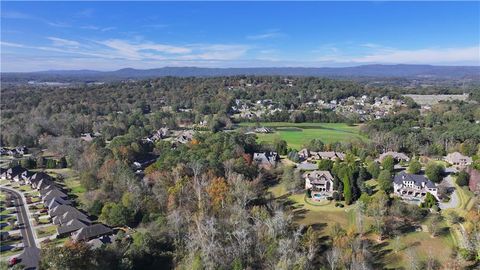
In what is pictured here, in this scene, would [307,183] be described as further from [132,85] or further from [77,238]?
[132,85]

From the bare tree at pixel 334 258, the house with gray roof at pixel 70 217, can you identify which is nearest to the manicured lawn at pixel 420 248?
the bare tree at pixel 334 258

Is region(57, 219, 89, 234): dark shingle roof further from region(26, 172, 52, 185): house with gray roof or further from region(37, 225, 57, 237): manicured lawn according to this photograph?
region(26, 172, 52, 185): house with gray roof

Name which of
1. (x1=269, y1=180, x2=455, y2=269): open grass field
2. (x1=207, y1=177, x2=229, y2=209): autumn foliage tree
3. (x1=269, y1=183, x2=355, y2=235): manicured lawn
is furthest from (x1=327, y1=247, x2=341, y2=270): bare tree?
(x1=207, y1=177, x2=229, y2=209): autumn foliage tree

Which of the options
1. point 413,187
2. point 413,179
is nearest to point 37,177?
point 413,187

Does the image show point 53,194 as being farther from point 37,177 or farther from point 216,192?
point 216,192

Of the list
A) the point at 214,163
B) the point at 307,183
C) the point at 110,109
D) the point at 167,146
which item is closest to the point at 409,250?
the point at 307,183
